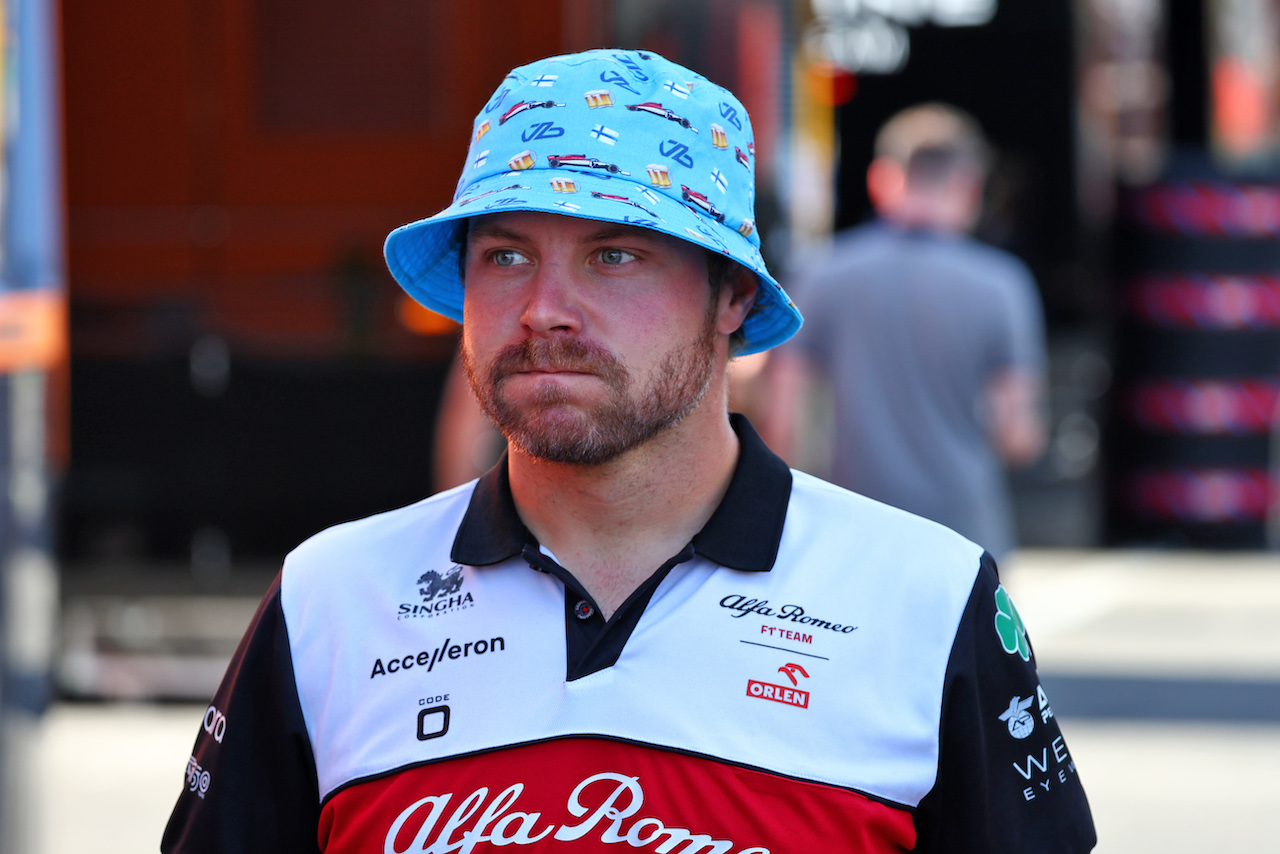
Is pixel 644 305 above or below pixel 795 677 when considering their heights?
above

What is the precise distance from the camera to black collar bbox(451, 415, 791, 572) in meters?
2.00

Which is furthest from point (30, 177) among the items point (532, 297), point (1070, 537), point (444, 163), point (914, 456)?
point (1070, 537)

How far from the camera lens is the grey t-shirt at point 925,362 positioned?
5086 millimetres

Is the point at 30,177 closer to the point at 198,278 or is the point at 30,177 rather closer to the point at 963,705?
the point at 963,705

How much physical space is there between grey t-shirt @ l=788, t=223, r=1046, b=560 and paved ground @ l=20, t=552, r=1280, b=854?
0.59 metres

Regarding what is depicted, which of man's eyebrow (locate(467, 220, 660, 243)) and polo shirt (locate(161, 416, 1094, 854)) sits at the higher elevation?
man's eyebrow (locate(467, 220, 660, 243))

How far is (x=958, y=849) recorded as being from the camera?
1913mm

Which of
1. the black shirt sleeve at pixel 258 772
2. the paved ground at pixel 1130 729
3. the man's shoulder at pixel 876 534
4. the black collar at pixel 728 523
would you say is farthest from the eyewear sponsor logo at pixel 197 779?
the paved ground at pixel 1130 729

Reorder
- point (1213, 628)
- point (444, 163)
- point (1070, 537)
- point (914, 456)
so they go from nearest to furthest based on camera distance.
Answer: point (914, 456) < point (1213, 628) < point (444, 163) < point (1070, 537)

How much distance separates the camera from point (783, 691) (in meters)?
1.91

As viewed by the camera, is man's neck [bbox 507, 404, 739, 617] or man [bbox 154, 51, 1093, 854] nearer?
man [bbox 154, 51, 1093, 854]

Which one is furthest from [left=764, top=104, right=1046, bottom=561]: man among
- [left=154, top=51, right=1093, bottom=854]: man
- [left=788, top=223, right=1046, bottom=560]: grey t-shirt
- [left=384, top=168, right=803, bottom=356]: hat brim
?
[left=154, top=51, right=1093, bottom=854]: man

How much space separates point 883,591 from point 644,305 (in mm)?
442

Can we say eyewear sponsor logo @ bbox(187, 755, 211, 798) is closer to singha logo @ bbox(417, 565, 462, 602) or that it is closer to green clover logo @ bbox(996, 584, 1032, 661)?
singha logo @ bbox(417, 565, 462, 602)
